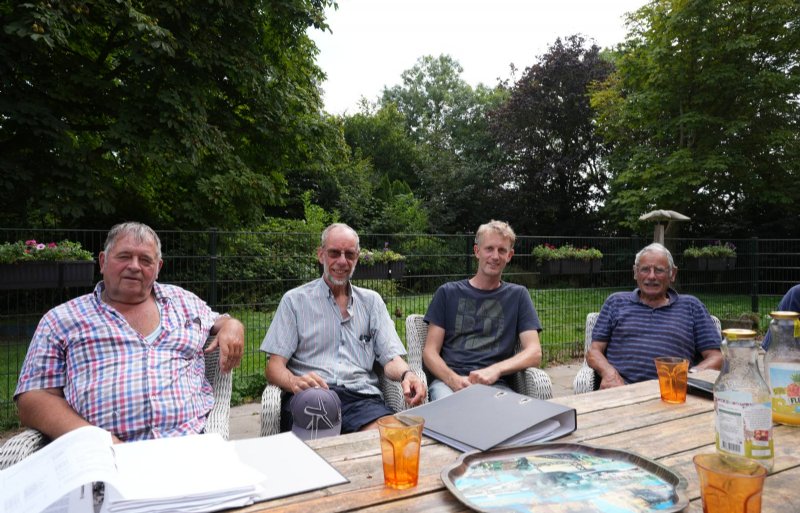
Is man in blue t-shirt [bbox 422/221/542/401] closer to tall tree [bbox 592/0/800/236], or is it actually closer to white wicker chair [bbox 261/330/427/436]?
white wicker chair [bbox 261/330/427/436]

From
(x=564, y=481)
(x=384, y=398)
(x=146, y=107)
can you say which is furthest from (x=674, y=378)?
(x=146, y=107)

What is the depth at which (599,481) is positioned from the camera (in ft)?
4.06

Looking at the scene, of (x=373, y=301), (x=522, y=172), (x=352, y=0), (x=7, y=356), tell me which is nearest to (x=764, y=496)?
(x=373, y=301)

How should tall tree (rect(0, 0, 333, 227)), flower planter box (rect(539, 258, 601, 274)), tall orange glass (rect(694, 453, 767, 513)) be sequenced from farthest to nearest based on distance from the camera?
tall tree (rect(0, 0, 333, 227))
flower planter box (rect(539, 258, 601, 274))
tall orange glass (rect(694, 453, 767, 513))

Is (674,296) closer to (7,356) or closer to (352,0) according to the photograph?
(7,356)

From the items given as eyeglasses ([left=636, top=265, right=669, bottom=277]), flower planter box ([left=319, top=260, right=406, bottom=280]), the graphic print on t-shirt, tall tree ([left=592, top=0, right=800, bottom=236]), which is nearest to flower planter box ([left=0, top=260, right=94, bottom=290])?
flower planter box ([left=319, top=260, right=406, bottom=280])

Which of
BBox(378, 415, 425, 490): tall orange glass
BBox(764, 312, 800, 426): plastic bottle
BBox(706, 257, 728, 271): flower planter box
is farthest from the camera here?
BBox(706, 257, 728, 271): flower planter box

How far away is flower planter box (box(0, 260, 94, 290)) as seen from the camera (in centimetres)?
381

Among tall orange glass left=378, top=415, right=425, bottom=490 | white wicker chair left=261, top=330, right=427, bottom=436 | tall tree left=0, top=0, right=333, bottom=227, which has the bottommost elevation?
white wicker chair left=261, top=330, right=427, bottom=436

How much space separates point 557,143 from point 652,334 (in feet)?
49.6

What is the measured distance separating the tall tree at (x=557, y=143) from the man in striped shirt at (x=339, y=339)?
46.9 feet

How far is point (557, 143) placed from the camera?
1706cm

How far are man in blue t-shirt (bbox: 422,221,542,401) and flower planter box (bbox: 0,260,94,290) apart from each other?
2.75 meters

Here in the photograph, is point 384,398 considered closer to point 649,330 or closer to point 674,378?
point 674,378
